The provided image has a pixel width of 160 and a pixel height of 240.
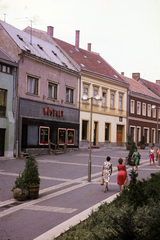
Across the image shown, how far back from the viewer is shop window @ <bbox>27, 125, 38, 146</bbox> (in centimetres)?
2859

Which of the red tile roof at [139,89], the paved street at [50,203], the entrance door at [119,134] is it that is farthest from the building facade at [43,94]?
the red tile roof at [139,89]

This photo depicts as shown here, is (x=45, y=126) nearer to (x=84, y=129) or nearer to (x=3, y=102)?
(x=3, y=102)

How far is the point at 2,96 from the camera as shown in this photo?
1039 inches

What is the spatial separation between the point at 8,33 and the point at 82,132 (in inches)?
542

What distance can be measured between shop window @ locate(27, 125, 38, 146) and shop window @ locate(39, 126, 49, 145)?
0.63 m

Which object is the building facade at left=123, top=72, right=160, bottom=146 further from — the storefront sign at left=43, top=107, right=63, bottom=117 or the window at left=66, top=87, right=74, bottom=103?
the storefront sign at left=43, top=107, right=63, bottom=117

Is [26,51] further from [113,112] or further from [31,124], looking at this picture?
[113,112]

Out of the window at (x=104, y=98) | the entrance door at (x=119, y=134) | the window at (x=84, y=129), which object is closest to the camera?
the window at (x=84, y=129)

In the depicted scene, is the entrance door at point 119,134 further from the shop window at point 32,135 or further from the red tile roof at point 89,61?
the shop window at point 32,135

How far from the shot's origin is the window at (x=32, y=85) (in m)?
29.3

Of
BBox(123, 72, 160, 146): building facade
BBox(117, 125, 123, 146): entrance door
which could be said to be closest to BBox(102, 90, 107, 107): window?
BBox(117, 125, 123, 146): entrance door

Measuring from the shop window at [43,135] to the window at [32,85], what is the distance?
132 inches

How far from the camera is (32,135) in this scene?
95.3 feet

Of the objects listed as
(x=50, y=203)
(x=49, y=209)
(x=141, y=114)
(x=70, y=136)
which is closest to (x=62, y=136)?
(x=70, y=136)
